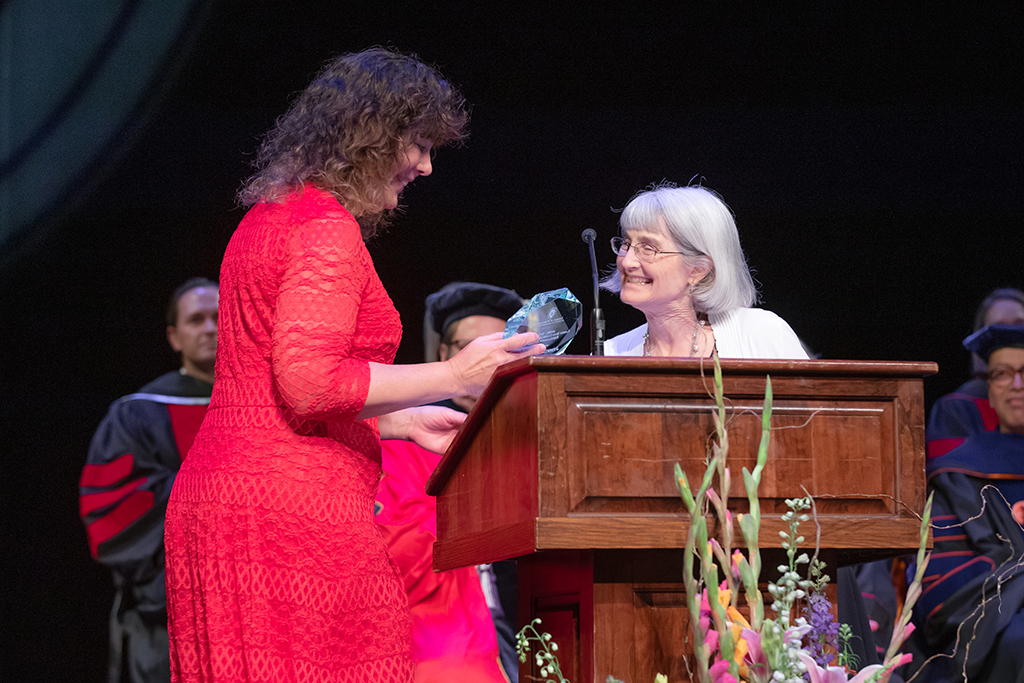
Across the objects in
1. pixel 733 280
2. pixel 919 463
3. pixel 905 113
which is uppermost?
pixel 905 113

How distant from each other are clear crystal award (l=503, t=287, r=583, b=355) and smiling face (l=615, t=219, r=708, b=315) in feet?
2.69

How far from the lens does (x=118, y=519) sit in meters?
4.26

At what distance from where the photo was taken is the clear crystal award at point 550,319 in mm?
2025

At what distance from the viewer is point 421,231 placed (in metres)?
4.63

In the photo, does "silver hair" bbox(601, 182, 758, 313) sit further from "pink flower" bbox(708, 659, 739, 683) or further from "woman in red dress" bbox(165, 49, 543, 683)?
"pink flower" bbox(708, 659, 739, 683)

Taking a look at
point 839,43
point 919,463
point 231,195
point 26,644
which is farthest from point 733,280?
point 26,644

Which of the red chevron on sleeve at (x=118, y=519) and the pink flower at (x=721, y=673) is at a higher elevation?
the pink flower at (x=721, y=673)

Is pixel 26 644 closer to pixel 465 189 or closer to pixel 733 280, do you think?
pixel 465 189

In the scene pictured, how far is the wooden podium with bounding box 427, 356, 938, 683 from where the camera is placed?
152 centimetres

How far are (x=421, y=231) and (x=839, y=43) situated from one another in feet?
6.32

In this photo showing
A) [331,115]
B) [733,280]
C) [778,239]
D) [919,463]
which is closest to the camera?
[919,463]

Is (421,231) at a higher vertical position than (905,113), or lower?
lower

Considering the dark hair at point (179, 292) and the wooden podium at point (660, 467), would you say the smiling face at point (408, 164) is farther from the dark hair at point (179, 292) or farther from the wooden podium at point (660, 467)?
the dark hair at point (179, 292)

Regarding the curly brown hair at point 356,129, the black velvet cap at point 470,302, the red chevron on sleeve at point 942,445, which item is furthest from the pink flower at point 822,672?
the red chevron on sleeve at point 942,445
